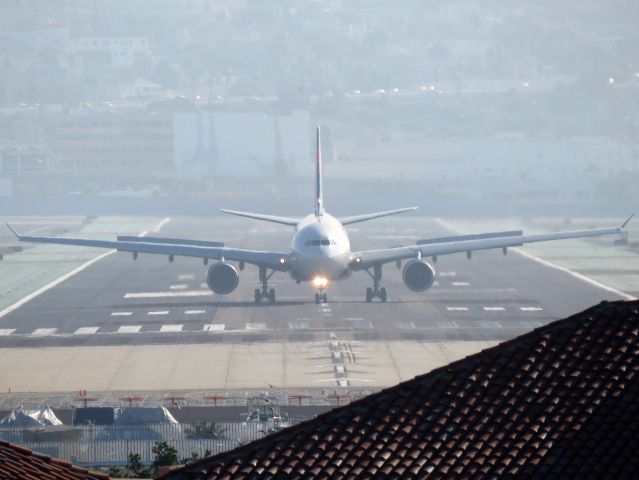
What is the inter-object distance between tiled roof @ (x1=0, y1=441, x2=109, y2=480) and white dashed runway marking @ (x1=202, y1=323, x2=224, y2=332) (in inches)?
1864

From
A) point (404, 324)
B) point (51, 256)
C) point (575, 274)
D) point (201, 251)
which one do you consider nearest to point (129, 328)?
point (201, 251)

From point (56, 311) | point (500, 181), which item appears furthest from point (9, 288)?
point (500, 181)

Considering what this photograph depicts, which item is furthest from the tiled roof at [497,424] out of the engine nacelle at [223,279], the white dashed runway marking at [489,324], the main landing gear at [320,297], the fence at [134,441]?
the main landing gear at [320,297]

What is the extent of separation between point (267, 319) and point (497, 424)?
55.0 m

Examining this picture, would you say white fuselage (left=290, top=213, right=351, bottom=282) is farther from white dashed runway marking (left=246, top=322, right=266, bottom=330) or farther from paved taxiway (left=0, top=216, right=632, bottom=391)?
white dashed runway marking (left=246, top=322, right=266, bottom=330)

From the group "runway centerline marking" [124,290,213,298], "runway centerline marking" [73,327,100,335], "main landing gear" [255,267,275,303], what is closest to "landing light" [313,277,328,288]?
"main landing gear" [255,267,275,303]

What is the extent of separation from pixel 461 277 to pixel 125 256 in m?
29.9

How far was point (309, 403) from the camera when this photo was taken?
49.4 metres

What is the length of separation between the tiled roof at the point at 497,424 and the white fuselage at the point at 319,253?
167 ft

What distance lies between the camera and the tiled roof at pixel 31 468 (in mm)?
20719

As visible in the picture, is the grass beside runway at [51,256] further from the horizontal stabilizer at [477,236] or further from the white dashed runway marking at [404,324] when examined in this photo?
the horizontal stabilizer at [477,236]

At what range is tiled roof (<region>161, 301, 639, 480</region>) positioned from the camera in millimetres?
18766

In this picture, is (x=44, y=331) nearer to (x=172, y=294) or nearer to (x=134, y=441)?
(x=172, y=294)

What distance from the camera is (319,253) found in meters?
71.4
